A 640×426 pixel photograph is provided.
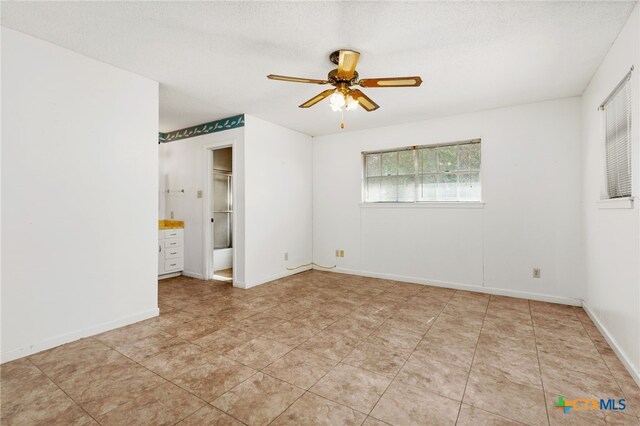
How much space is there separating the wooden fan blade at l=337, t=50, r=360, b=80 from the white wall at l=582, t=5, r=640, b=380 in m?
1.81

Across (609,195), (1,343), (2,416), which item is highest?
(609,195)

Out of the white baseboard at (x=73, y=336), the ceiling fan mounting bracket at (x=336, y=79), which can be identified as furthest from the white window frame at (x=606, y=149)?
the white baseboard at (x=73, y=336)

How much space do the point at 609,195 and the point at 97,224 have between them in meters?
4.58

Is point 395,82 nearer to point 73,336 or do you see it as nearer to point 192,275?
point 73,336

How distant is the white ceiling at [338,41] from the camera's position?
1.98 m

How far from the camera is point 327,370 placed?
82.4 inches

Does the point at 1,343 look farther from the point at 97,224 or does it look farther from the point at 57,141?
the point at 57,141

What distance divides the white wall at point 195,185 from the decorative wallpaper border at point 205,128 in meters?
0.07

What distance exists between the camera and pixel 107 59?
2.62 metres

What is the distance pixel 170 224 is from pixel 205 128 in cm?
166

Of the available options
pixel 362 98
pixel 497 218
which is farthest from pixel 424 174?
pixel 362 98

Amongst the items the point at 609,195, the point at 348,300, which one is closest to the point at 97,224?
the point at 348,300

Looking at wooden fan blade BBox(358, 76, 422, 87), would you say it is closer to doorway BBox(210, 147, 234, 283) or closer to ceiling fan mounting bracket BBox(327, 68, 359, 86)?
ceiling fan mounting bracket BBox(327, 68, 359, 86)

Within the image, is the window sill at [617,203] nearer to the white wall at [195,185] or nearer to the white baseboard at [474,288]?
→ the white baseboard at [474,288]
